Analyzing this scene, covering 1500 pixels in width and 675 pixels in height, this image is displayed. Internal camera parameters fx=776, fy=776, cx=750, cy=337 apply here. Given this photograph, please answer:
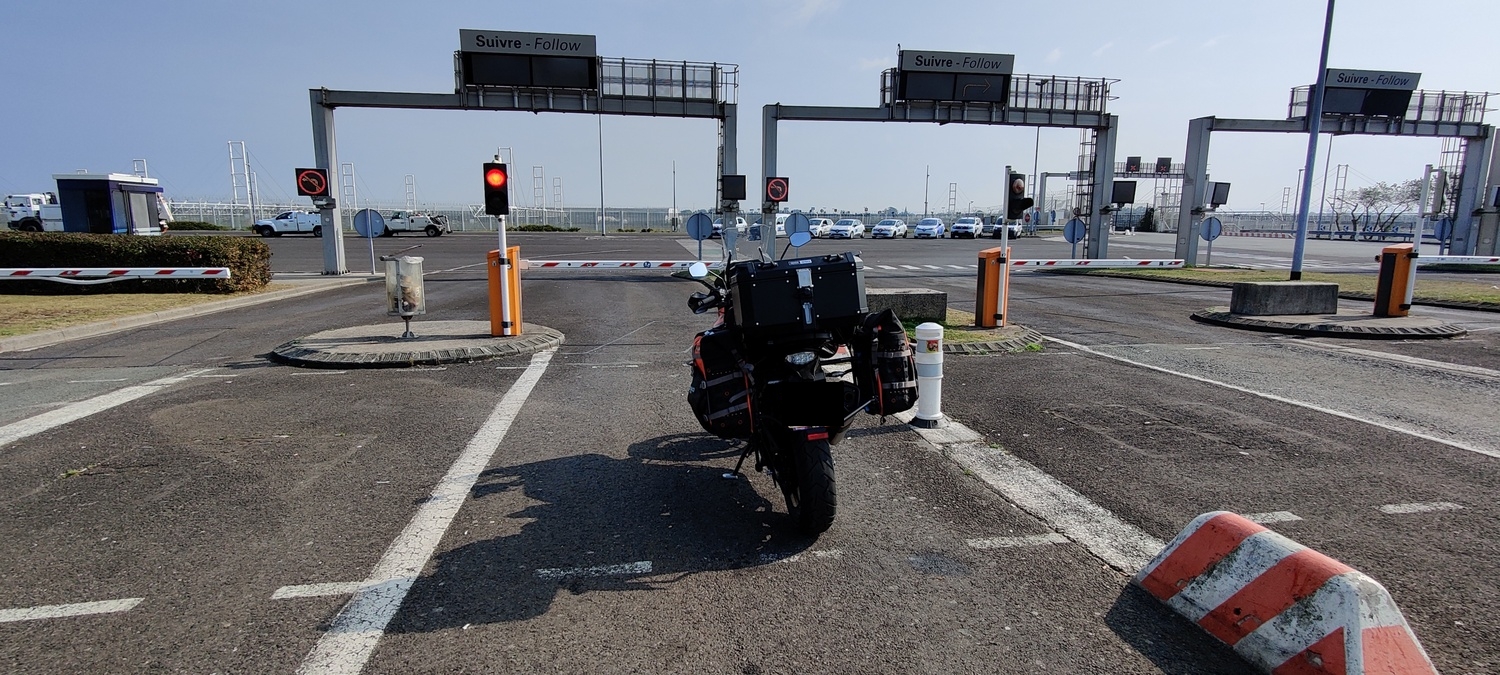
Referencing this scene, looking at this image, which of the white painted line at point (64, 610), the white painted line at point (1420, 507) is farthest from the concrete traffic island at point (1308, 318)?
the white painted line at point (64, 610)

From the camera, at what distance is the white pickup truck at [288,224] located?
4791 cm

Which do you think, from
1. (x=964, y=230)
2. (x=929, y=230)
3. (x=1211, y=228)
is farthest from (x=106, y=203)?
(x=964, y=230)

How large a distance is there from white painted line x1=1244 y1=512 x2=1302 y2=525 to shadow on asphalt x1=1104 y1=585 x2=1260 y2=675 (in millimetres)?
1418

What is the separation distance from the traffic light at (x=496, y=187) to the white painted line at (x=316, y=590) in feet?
22.9

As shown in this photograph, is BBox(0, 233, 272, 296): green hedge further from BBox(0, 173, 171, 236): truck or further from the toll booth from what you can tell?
the toll booth

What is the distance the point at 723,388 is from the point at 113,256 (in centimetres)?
1675

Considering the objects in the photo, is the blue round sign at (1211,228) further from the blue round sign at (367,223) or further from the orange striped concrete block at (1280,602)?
the blue round sign at (367,223)

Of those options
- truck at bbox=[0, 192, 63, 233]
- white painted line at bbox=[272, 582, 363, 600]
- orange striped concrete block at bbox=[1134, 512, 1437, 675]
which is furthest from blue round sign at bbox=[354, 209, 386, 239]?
truck at bbox=[0, 192, 63, 233]

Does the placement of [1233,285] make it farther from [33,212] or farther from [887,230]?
[33,212]

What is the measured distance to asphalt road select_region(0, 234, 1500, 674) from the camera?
3197 millimetres

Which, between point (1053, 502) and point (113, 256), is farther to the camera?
point (113, 256)

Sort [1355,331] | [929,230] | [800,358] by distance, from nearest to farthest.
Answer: [800,358], [1355,331], [929,230]

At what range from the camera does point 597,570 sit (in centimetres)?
386

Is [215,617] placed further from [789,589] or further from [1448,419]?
[1448,419]
